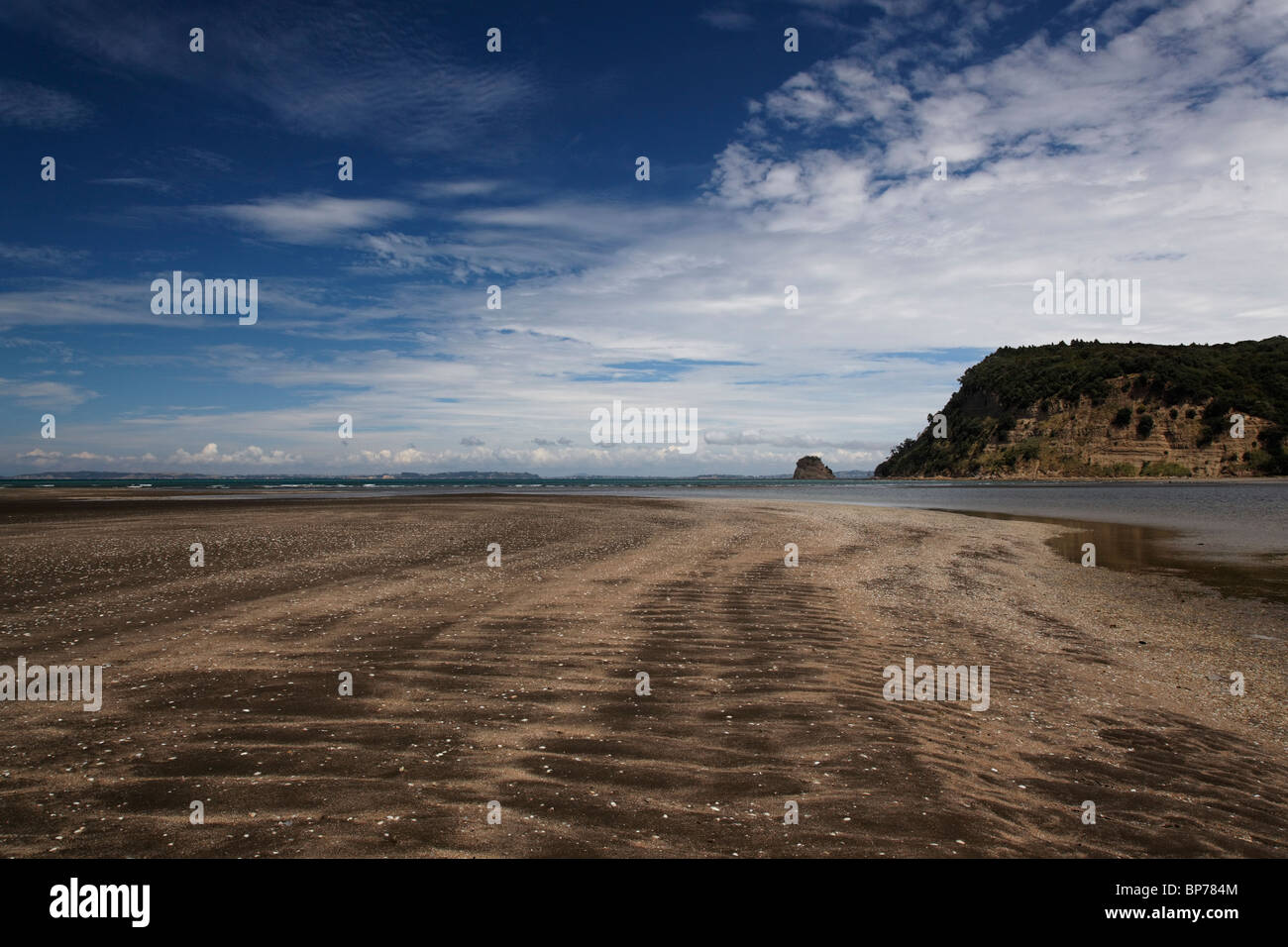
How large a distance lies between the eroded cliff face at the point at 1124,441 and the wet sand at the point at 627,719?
14438cm

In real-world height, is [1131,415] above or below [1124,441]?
above

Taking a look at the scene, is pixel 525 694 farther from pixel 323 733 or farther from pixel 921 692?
pixel 921 692

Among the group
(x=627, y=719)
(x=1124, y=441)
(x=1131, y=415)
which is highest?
(x=1131, y=415)

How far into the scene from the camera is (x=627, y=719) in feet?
26.6

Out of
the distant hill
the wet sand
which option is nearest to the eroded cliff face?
the distant hill

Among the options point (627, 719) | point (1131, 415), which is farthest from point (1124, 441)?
point (627, 719)

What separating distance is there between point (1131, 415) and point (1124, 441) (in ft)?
22.9

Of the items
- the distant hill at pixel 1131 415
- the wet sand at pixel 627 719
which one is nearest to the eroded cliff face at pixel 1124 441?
the distant hill at pixel 1131 415

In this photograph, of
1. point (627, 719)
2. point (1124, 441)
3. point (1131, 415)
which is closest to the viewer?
point (627, 719)

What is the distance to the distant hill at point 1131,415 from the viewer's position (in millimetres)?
128250

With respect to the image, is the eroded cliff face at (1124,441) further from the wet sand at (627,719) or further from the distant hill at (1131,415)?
the wet sand at (627,719)

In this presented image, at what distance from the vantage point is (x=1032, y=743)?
7.86m

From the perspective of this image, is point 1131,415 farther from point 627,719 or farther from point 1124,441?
point 627,719

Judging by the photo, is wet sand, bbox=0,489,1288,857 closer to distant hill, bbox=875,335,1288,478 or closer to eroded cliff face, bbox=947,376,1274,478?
eroded cliff face, bbox=947,376,1274,478
